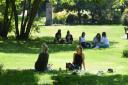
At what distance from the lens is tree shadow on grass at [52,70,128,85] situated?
16.7 metres

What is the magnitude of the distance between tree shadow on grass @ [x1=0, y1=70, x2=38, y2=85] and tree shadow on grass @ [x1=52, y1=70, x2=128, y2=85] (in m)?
0.82

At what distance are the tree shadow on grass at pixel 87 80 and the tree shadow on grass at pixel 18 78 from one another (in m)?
0.82

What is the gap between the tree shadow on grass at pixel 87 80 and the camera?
16.7 metres

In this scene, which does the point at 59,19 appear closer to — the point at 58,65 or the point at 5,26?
the point at 5,26

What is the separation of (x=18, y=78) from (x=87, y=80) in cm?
242

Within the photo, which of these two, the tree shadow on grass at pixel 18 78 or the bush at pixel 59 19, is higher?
the tree shadow on grass at pixel 18 78

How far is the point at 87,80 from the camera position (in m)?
17.1

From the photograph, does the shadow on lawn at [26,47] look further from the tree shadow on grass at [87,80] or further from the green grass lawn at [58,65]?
the tree shadow on grass at [87,80]

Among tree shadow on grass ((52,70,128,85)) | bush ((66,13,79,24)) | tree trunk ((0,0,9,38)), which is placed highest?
tree shadow on grass ((52,70,128,85))

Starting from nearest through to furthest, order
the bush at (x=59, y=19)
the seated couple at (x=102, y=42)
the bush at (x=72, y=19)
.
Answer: the seated couple at (x=102, y=42) < the bush at (x=72, y=19) < the bush at (x=59, y=19)

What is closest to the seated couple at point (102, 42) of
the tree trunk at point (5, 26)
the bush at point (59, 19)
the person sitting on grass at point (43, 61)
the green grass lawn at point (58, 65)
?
the green grass lawn at point (58, 65)

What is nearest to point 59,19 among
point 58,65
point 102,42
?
point 102,42

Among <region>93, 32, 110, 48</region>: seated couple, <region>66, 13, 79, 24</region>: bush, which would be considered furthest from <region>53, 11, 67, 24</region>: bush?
<region>93, 32, 110, 48</region>: seated couple

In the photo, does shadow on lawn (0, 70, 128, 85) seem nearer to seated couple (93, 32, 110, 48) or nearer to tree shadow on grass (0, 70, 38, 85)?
tree shadow on grass (0, 70, 38, 85)
